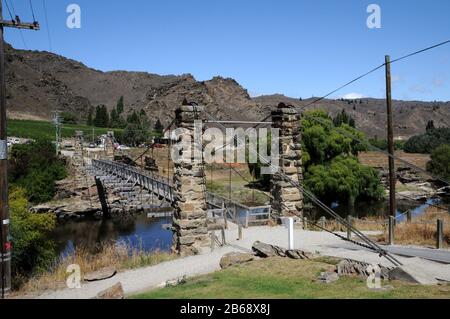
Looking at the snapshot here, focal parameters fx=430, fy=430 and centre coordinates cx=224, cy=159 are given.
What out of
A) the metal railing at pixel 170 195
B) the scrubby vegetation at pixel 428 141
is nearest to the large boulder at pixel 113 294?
the metal railing at pixel 170 195

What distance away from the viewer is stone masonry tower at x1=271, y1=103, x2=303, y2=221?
15.4m

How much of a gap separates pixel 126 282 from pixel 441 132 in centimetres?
8644

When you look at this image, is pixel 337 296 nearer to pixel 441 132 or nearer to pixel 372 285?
pixel 372 285

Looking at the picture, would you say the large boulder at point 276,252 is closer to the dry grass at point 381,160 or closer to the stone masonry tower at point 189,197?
the stone masonry tower at point 189,197

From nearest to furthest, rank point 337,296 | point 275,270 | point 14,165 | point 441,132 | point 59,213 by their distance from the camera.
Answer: point 337,296 → point 275,270 → point 59,213 → point 14,165 → point 441,132

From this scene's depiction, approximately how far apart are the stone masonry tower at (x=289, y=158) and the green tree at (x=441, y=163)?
42150 mm

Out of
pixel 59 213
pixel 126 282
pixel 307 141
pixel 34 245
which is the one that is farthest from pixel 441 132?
pixel 126 282

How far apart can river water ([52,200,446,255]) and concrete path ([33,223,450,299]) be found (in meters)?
17.6

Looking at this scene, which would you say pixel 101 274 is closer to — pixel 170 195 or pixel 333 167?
pixel 170 195

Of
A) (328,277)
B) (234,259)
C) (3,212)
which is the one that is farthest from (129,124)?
(328,277)

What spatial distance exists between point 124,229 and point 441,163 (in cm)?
3784

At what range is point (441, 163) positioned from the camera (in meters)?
51.7

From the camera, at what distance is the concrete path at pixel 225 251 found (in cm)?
935
